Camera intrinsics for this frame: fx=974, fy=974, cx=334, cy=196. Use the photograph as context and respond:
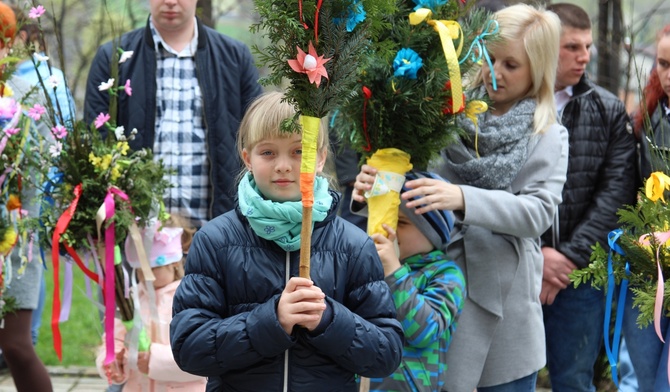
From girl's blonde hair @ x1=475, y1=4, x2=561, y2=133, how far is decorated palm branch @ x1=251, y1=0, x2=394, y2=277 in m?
1.35

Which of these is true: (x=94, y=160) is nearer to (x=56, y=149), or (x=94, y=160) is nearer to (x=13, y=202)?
(x=56, y=149)

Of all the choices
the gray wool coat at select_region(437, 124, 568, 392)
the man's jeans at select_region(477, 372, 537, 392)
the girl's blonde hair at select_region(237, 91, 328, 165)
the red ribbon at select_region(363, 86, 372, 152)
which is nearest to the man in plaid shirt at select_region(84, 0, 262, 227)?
the red ribbon at select_region(363, 86, 372, 152)

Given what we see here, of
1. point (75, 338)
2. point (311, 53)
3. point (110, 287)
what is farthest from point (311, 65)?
point (75, 338)

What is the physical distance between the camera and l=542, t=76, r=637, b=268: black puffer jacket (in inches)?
182

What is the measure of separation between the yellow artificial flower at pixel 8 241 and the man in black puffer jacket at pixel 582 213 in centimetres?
251

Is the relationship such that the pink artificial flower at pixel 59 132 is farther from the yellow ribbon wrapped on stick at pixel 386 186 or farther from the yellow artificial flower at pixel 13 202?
the yellow ribbon wrapped on stick at pixel 386 186

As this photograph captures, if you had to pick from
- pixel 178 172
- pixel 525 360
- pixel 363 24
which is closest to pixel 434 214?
pixel 525 360

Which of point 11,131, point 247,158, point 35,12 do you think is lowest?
point 11,131

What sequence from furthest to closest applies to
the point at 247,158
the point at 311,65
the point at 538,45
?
the point at 538,45 < the point at 247,158 < the point at 311,65

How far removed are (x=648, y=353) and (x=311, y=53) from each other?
2.01 m

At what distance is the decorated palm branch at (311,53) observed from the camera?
2.74 m

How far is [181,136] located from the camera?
4754 mm

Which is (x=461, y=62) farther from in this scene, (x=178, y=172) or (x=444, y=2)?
(x=178, y=172)

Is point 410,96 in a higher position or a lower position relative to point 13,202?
higher
